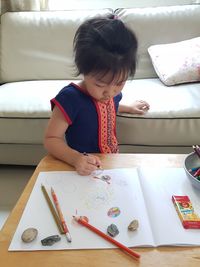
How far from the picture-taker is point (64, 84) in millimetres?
1843

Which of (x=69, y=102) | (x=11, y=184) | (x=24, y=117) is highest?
(x=69, y=102)

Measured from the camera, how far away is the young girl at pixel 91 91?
2.64ft

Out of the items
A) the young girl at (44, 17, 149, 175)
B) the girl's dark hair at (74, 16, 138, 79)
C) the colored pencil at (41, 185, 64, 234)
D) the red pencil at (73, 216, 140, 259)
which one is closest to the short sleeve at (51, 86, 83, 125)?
the young girl at (44, 17, 149, 175)

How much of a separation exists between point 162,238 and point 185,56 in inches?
52.2

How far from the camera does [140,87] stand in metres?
1.70

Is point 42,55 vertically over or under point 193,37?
under

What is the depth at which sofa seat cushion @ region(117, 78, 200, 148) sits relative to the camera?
1.38 meters

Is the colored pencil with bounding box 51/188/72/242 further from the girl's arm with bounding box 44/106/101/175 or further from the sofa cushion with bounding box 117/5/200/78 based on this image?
the sofa cushion with bounding box 117/5/200/78

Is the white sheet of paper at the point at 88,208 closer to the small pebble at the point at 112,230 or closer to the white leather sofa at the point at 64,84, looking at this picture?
the small pebble at the point at 112,230

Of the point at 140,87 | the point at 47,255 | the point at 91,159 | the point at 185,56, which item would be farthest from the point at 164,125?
the point at 47,255

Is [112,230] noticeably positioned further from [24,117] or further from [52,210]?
[24,117]

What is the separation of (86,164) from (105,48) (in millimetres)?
305

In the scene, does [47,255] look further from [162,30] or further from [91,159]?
[162,30]

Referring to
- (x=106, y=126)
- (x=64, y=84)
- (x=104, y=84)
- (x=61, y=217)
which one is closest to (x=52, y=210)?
(x=61, y=217)
